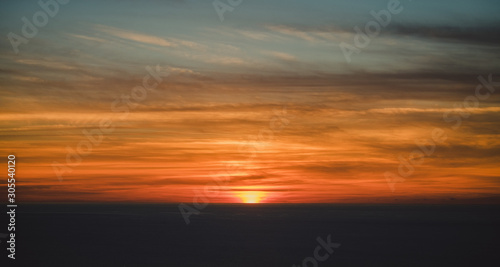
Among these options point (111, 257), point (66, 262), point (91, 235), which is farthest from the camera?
point (91, 235)

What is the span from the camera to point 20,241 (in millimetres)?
47906

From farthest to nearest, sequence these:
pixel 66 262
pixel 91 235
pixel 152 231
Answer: pixel 152 231, pixel 91 235, pixel 66 262

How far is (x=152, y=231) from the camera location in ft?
199

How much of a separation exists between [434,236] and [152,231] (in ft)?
112

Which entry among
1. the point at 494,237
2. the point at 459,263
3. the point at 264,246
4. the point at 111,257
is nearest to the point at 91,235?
the point at 111,257

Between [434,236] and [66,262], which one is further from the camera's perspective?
[434,236]

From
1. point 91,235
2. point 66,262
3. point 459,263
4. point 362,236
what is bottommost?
point 459,263

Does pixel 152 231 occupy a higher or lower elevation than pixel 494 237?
higher

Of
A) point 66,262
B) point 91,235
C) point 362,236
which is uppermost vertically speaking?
point 91,235

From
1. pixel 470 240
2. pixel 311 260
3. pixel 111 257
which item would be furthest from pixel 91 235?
pixel 470 240

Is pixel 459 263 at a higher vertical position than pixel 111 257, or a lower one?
lower

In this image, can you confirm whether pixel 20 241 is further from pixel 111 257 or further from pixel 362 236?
pixel 362 236

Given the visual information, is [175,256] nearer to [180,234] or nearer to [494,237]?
[180,234]

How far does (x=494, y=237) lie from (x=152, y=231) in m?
40.6
